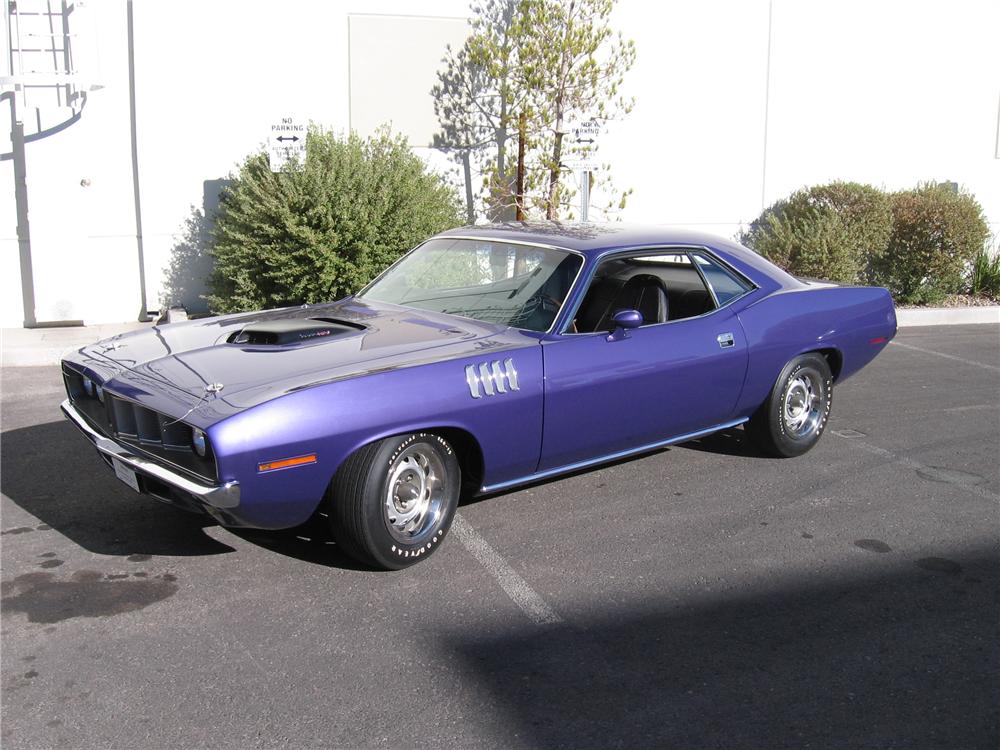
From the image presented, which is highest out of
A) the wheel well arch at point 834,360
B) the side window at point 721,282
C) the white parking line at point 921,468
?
the side window at point 721,282

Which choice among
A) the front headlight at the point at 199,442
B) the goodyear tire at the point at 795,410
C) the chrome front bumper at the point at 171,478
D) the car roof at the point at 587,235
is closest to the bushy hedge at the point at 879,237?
the goodyear tire at the point at 795,410

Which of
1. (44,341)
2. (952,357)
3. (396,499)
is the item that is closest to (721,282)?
(396,499)

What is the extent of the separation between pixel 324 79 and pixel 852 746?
9.75 metres

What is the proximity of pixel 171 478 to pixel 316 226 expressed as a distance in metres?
6.00

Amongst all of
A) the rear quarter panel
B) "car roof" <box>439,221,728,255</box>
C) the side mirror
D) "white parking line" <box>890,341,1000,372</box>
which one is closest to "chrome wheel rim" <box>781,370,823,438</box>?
the rear quarter panel

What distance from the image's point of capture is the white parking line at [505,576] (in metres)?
4.20

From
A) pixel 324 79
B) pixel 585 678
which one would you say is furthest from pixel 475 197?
pixel 585 678

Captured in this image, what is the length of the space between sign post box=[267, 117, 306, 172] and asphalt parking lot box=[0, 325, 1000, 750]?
4.46 m

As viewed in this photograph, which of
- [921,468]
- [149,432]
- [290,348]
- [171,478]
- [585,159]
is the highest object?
[585,159]

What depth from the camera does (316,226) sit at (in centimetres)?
980

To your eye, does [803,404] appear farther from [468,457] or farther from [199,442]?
[199,442]

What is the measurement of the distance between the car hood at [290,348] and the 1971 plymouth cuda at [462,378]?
0.7 inches

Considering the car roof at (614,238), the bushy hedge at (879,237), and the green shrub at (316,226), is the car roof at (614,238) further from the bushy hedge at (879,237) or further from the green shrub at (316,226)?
the bushy hedge at (879,237)

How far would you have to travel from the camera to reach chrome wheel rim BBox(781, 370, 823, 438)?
20.7 ft
